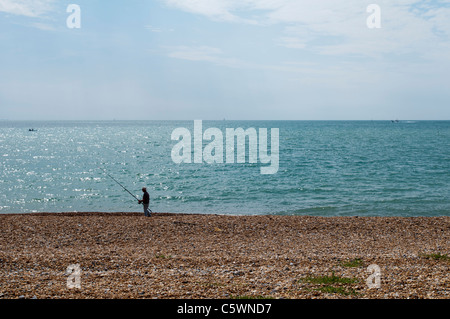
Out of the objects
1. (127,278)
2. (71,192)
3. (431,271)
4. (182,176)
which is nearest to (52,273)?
(127,278)

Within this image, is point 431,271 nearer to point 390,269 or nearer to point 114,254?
point 390,269

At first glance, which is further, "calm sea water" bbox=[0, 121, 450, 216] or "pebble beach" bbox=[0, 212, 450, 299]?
"calm sea water" bbox=[0, 121, 450, 216]

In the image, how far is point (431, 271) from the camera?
10.6 meters

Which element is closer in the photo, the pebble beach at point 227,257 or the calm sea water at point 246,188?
the pebble beach at point 227,257

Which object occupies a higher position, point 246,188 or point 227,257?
point 227,257

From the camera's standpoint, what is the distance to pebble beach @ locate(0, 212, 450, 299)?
9.27 meters

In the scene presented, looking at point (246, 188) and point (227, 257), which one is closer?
point (227, 257)

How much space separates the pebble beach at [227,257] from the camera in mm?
9273

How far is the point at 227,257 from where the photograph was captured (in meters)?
13.3

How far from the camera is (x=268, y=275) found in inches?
422
